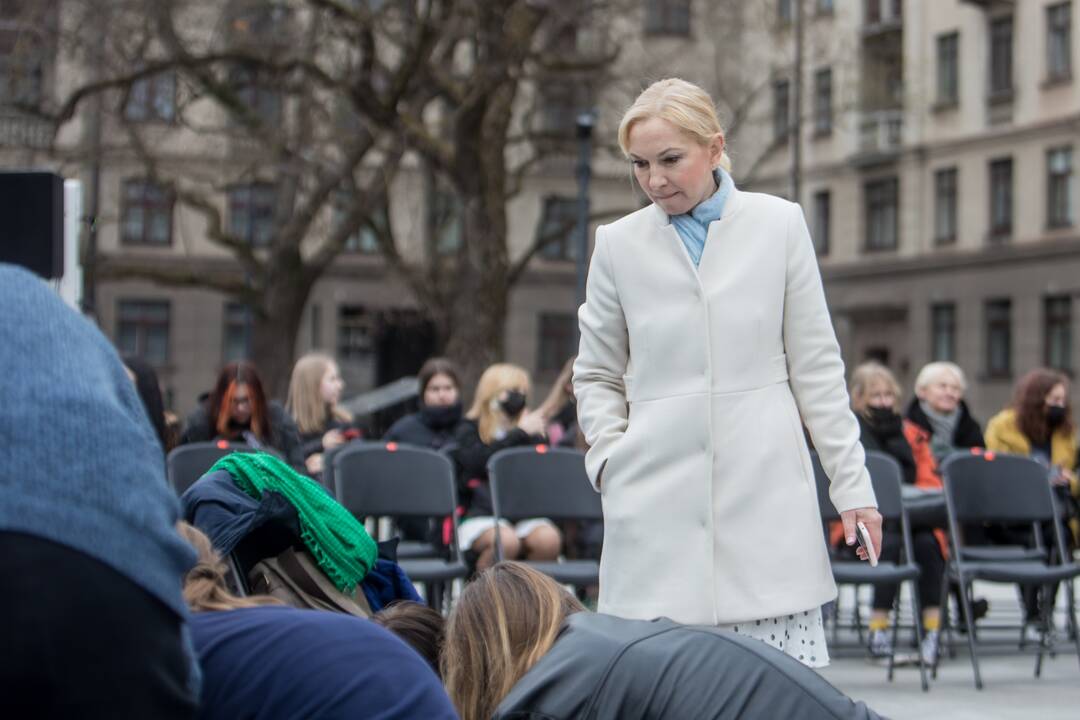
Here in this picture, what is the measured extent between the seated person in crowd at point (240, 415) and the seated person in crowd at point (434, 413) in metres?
1.42

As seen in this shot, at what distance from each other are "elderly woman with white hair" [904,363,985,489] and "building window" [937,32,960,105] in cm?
3321

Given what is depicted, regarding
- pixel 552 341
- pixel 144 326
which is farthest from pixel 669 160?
pixel 552 341

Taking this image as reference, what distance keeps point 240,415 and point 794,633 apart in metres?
5.85

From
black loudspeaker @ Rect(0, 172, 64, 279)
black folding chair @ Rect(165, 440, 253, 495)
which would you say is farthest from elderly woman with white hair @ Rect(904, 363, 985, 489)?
black loudspeaker @ Rect(0, 172, 64, 279)

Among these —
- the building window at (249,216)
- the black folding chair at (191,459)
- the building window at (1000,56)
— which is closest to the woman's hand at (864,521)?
the black folding chair at (191,459)

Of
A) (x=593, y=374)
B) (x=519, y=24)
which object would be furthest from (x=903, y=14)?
(x=593, y=374)

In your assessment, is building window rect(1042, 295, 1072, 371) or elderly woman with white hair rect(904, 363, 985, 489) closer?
elderly woman with white hair rect(904, 363, 985, 489)

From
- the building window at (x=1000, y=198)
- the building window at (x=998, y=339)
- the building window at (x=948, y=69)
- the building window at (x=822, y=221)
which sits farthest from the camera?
the building window at (x=822, y=221)

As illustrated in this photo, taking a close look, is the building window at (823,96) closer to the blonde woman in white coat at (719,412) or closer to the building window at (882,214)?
the building window at (882,214)

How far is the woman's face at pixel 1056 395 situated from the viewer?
1029 centimetres

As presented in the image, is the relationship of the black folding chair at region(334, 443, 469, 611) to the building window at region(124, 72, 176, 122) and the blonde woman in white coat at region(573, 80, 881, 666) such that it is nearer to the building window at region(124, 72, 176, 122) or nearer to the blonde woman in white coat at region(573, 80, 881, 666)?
the blonde woman in white coat at region(573, 80, 881, 666)

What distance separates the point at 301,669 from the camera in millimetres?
1975

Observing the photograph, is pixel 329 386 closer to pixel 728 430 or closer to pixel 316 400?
A: pixel 316 400

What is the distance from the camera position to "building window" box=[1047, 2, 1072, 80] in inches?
1512
